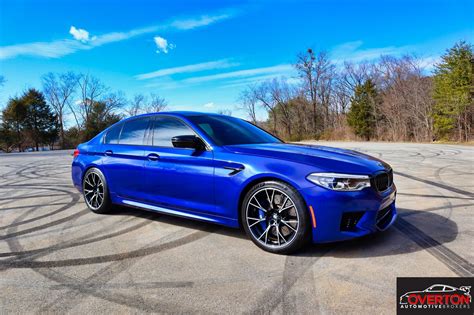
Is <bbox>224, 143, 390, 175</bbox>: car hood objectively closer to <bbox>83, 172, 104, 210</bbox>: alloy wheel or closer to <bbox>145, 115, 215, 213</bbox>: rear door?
<bbox>145, 115, 215, 213</bbox>: rear door

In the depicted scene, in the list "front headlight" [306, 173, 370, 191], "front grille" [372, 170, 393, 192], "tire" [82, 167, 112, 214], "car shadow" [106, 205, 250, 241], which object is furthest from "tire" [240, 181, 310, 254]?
"tire" [82, 167, 112, 214]

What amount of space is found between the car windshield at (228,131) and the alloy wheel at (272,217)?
33.3 inches

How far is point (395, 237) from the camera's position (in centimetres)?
335

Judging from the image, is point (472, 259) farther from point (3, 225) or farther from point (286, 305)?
point (3, 225)

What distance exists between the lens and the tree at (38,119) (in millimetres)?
40606

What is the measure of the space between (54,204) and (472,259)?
5.94 metres

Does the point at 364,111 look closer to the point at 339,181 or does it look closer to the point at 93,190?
the point at 93,190

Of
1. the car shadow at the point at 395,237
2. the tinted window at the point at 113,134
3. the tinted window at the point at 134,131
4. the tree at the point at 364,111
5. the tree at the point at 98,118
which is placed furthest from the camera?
the tree at the point at 98,118

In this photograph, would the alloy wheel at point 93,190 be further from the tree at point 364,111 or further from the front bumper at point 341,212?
the tree at point 364,111

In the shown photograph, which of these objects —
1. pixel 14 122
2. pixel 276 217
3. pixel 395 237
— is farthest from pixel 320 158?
pixel 14 122

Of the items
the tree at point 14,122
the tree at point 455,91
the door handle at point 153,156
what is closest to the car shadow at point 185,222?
the door handle at point 153,156

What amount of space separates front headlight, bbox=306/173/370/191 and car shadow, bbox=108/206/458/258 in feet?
2.23

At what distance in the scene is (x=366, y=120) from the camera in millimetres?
36312

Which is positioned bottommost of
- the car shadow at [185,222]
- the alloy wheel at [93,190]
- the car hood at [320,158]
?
the car shadow at [185,222]
